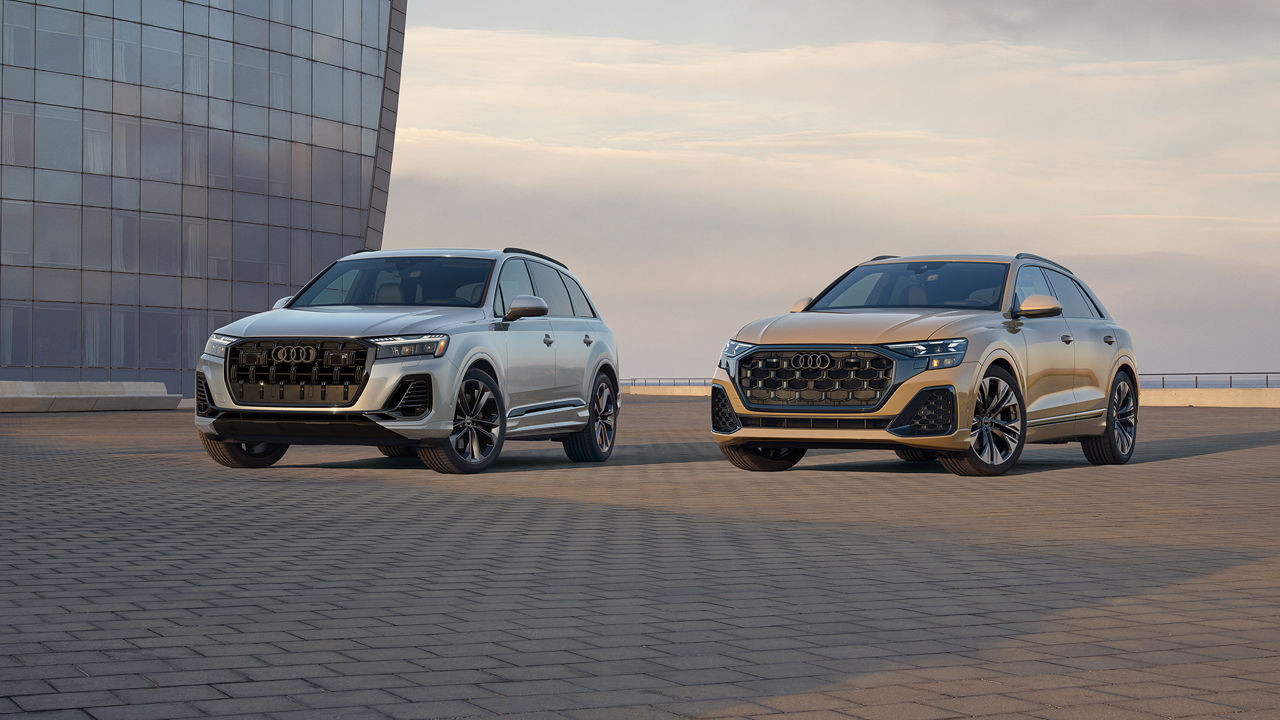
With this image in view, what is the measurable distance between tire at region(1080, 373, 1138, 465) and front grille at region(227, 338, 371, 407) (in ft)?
23.0

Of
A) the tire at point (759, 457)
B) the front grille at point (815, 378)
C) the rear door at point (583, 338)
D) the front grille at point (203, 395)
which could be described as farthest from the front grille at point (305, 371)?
the tire at point (759, 457)

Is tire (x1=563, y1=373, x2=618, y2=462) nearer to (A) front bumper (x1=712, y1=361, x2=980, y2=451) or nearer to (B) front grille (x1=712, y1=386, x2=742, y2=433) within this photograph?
(B) front grille (x1=712, y1=386, x2=742, y2=433)

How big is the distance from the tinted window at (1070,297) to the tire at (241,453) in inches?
288

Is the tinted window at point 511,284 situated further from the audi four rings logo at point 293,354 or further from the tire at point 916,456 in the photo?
the tire at point 916,456

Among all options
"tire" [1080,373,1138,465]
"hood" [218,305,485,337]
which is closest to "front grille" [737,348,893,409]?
"hood" [218,305,485,337]

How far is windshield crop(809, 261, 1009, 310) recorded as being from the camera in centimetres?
1318

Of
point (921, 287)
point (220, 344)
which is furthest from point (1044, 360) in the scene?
point (220, 344)

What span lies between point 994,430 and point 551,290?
15.2ft

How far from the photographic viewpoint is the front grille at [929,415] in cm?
1177

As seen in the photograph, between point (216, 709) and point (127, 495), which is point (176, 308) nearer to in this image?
point (127, 495)

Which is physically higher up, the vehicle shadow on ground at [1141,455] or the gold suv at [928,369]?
the gold suv at [928,369]

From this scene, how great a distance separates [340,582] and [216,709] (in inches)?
93.5

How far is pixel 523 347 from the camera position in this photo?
1356 centimetres

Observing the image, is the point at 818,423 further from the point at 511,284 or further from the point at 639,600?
the point at 639,600
